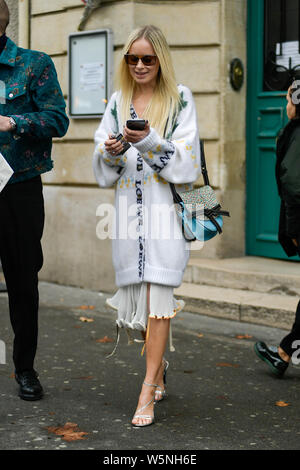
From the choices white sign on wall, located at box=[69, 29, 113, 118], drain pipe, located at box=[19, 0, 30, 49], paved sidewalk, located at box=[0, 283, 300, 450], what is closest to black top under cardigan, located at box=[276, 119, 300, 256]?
paved sidewalk, located at box=[0, 283, 300, 450]

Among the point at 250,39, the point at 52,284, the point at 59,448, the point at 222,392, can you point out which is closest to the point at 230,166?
the point at 250,39

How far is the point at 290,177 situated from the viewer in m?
4.82

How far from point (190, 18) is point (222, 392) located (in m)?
4.04

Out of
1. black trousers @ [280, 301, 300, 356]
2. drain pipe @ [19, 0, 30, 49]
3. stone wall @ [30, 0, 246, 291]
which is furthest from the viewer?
drain pipe @ [19, 0, 30, 49]

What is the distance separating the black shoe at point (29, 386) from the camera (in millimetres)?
4516

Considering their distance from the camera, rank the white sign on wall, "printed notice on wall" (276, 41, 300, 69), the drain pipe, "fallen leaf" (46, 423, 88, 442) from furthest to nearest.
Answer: the drain pipe
the white sign on wall
"printed notice on wall" (276, 41, 300, 69)
"fallen leaf" (46, 423, 88, 442)

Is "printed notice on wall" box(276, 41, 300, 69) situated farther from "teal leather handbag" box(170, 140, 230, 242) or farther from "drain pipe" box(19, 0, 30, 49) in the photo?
"teal leather handbag" box(170, 140, 230, 242)

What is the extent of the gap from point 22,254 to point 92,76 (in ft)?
12.6

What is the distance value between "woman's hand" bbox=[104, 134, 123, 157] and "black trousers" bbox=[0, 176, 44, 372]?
24.2 inches

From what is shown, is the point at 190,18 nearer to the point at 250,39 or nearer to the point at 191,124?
the point at 250,39

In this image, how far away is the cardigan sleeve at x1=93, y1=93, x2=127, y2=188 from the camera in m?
4.21

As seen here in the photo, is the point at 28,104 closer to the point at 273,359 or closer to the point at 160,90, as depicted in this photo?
the point at 160,90

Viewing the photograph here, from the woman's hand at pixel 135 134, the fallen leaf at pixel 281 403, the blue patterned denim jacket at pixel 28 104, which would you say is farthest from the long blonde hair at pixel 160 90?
the fallen leaf at pixel 281 403

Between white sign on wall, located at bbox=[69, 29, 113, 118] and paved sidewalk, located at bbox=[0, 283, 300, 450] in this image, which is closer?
paved sidewalk, located at bbox=[0, 283, 300, 450]
